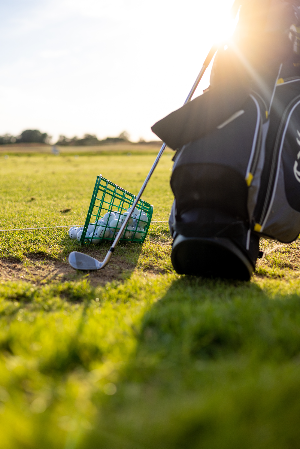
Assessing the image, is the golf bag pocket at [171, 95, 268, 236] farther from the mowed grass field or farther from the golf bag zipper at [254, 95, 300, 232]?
the mowed grass field

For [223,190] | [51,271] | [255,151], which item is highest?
[255,151]

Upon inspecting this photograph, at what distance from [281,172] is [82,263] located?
1777 millimetres

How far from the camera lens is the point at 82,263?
118 inches

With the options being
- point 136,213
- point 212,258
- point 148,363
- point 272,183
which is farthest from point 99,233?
point 148,363

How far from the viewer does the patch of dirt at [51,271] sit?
2.78 meters

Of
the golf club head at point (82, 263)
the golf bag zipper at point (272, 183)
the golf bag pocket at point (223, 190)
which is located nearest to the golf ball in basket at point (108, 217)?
the golf club head at point (82, 263)

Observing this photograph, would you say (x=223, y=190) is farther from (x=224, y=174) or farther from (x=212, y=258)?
(x=212, y=258)

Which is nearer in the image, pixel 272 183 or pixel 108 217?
pixel 272 183

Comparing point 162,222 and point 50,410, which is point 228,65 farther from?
point 162,222

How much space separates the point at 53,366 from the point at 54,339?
161mm

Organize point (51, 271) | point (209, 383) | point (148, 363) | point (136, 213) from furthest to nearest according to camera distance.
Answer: point (136, 213), point (51, 271), point (148, 363), point (209, 383)

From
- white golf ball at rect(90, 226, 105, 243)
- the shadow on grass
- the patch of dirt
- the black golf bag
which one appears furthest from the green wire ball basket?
the shadow on grass

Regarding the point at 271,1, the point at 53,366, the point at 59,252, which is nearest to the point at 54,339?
the point at 53,366

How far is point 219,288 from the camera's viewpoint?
2459 millimetres
